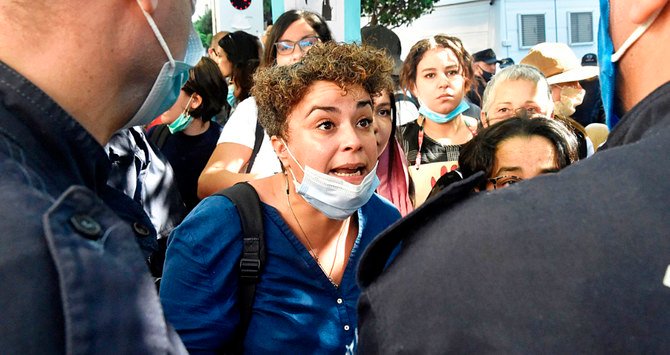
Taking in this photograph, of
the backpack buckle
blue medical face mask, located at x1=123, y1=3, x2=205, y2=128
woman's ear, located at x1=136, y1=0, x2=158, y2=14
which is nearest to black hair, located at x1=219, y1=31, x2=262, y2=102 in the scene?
the backpack buckle

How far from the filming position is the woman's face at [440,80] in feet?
15.0

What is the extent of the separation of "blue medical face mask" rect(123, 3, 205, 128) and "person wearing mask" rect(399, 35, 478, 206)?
2.53 meters

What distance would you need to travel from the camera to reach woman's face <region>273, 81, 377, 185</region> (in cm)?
284

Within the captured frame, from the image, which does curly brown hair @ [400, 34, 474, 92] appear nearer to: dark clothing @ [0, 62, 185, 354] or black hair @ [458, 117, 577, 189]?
black hair @ [458, 117, 577, 189]

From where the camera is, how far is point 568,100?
573 cm

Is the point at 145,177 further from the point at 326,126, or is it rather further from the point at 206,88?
the point at 206,88

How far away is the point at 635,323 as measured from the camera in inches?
31.3

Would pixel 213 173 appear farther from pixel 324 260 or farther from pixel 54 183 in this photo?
pixel 54 183

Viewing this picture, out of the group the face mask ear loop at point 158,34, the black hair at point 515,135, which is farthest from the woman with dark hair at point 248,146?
the face mask ear loop at point 158,34

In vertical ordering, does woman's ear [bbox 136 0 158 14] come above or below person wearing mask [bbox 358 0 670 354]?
above

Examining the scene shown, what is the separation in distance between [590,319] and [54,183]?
0.78 meters

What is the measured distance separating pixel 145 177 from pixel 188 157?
167 centimetres

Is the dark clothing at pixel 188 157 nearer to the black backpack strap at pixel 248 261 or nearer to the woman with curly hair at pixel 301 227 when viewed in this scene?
the woman with curly hair at pixel 301 227

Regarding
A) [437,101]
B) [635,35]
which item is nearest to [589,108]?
[437,101]
